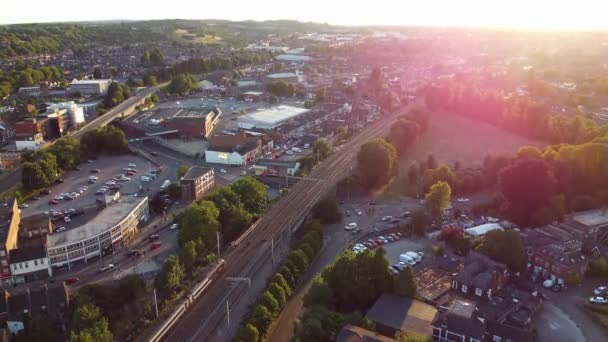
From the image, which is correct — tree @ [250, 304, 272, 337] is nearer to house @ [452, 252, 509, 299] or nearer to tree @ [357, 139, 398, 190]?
house @ [452, 252, 509, 299]

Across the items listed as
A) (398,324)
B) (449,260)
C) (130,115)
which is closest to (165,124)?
(130,115)

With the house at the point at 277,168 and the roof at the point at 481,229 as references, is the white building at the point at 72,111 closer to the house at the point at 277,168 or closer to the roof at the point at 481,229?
the house at the point at 277,168

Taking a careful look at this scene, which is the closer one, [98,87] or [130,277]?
[130,277]

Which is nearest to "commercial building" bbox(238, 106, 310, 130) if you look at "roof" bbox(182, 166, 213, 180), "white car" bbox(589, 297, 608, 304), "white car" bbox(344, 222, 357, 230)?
"roof" bbox(182, 166, 213, 180)

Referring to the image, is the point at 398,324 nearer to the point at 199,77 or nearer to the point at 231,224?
the point at 231,224

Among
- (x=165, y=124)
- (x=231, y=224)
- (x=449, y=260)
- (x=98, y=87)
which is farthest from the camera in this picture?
(x=98, y=87)

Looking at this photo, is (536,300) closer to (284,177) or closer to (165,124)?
(284,177)

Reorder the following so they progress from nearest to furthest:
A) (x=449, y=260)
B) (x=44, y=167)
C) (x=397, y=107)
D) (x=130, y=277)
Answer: (x=130, y=277) < (x=449, y=260) < (x=44, y=167) < (x=397, y=107)

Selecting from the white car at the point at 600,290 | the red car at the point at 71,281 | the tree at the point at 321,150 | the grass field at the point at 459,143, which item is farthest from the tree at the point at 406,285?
the tree at the point at 321,150
